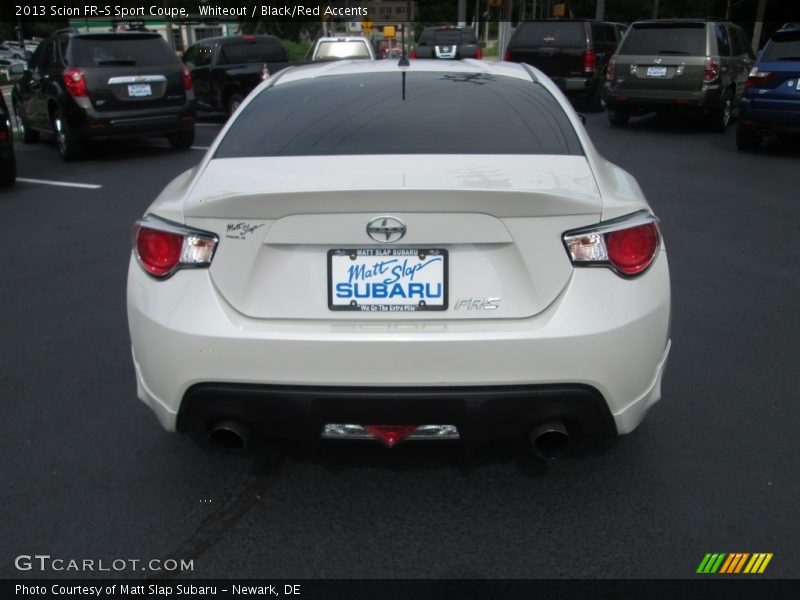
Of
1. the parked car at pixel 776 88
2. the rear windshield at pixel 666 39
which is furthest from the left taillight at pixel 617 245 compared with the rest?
the rear windshield at pixel 666 39

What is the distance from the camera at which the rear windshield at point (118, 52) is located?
11.2 meters

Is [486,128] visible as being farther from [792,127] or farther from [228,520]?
[792,127]

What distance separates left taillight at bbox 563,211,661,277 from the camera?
258cm

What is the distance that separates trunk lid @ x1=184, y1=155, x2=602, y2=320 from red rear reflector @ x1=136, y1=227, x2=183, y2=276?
0.40 ft

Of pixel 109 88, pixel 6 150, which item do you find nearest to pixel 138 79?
pixel 109 88

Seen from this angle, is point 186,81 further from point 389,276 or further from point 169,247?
point 389,276

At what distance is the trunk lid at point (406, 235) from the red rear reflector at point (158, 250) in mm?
122

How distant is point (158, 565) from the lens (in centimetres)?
270

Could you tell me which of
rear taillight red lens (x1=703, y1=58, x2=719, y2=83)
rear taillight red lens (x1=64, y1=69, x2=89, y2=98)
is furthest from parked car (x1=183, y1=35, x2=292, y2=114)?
rear taillight red lens (x1=703, y1=58, x2=719, y2=83)

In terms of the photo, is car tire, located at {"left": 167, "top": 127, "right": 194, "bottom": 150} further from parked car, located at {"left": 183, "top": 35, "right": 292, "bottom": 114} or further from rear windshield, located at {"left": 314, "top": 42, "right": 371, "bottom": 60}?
rear windshield, located at {"left": 314, "top": 42, "right": 371, "bottom": 60}

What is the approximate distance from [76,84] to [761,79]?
9.25m

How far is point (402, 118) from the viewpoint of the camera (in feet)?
10.9

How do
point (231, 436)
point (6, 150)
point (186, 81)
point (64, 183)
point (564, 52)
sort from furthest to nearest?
point (564, 52)
point (186, 81)
point (64, 183)
point (6, 150)
point (231, 436)

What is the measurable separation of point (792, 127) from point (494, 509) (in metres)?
9.58
